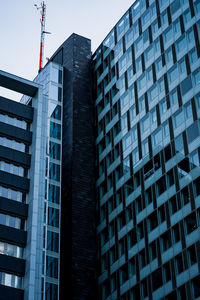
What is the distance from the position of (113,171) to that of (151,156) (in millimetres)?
10022

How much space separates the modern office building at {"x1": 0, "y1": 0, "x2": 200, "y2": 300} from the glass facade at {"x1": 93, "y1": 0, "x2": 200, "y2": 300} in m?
0.16

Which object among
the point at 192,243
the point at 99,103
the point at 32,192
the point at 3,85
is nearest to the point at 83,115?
the point at 99,103

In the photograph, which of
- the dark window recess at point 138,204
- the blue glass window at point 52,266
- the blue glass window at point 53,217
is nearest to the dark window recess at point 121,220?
the dark window recess at point 138,204

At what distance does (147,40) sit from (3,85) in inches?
825

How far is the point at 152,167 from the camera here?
7000 cm

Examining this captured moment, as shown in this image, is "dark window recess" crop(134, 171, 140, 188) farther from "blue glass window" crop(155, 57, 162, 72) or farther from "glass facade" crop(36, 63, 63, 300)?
"blue glass window" crop(155, 57, 162, 72)

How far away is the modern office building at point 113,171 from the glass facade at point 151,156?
0.16 meters

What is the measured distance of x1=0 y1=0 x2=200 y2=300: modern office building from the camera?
Result: 64.2m

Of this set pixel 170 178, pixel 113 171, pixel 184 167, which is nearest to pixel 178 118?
pixel 184 167

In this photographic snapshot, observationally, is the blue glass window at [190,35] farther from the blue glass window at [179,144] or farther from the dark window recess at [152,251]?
Answer: the dark window recess at [152,251]

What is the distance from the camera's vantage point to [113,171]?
7950 centimetres

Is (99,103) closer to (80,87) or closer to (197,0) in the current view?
(80,87)

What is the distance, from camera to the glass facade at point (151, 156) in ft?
204

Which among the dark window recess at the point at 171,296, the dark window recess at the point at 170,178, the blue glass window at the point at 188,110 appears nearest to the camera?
the dark window recess at the point at 171,296
